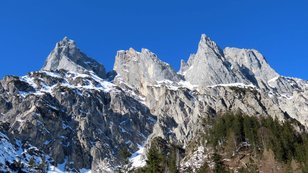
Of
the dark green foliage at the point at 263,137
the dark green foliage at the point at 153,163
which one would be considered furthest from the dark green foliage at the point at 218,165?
the dark green foliage at the point at 153,163

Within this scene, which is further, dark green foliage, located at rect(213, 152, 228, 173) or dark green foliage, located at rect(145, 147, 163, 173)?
dark green foliage, located at rect(213, 152, 228, 173)

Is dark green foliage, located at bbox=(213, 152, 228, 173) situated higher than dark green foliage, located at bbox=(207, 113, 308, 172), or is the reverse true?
dark green foliage, located at bbox=(207, 113, 308, 172)

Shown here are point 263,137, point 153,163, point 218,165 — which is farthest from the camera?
point 263,137

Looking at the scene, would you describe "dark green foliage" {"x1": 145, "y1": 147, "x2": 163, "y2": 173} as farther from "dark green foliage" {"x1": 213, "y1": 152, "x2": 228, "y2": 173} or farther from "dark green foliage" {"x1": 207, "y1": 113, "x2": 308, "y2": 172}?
"dark green foliage" {"x1": 207, "y1": 113, "x2": 308, "y2": 172}

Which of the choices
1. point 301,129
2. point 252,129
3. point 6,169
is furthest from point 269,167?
point 6,169

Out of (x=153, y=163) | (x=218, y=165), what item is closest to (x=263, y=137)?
(x=218, y=165)

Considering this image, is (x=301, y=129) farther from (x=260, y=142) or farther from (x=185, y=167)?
(x=185, y=167)

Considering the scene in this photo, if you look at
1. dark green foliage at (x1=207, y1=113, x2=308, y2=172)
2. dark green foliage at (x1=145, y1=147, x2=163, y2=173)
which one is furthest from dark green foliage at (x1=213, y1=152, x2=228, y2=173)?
dark green foliage at (x1=145, y1=147, x2=163, y2=173)

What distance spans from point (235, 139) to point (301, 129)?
39.5m

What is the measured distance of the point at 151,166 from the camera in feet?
369

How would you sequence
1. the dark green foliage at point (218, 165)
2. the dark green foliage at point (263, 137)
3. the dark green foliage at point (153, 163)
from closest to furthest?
the dark green foliage at point (153, 163)
the dark green foliage at point (218, 165)
the dark green foliage at point (263, 137)

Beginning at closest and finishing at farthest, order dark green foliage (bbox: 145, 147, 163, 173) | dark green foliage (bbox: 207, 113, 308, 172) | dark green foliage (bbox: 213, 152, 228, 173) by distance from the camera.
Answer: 1. dark green foliage (bbox: 145, 147, 163, 173)
2. dark green foliage (bbox: 213, 152, 228, 173)
3. dark green foliage (bbox: 207, 113, 308, 172)

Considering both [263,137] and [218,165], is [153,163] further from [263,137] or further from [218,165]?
[263,137]

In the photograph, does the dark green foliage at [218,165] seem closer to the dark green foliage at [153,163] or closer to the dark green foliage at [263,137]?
the dark green foliage at [263,137]
